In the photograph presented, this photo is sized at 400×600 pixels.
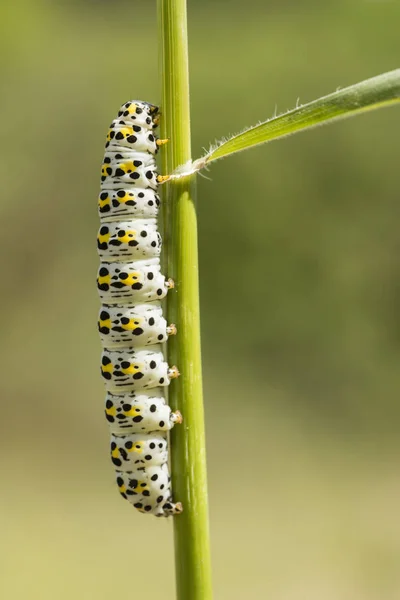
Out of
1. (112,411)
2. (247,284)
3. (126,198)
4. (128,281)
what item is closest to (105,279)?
(128,281)

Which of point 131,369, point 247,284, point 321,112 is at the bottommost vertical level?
point 131,369

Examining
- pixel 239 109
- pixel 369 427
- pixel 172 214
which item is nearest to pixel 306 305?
pixel 369 427

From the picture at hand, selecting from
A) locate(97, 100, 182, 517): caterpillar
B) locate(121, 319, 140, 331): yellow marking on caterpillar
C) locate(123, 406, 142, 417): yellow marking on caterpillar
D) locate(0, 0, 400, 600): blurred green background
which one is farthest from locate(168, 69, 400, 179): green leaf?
locate(0, 0, 400, 600): blurred green background

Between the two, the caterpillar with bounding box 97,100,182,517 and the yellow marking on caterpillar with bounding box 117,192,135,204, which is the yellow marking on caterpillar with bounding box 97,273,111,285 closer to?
the caterpillar with bounding box 97,100,182,517

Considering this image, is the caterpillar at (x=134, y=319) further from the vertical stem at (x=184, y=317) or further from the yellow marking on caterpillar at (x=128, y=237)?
the vertical stem at (x=184, y=317)

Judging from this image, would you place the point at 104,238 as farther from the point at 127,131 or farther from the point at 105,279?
the point at 127,131

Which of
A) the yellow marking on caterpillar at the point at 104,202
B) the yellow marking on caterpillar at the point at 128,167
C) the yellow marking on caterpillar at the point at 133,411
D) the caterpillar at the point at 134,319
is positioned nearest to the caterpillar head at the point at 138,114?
the caterpillar at the point at 134,319

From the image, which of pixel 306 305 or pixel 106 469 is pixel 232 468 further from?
pixel 306 305
